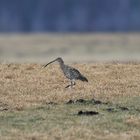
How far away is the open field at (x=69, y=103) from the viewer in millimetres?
20375

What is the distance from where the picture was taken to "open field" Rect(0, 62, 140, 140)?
20.4m

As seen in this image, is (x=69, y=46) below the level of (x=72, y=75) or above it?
above

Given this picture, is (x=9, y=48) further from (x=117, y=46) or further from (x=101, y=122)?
(x=101, y=122)

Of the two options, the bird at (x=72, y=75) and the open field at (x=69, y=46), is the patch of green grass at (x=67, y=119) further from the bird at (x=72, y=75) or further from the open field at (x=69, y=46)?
the open field at (x=69, y=46)

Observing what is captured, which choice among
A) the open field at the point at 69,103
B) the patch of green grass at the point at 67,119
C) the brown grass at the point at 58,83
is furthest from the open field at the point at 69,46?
the patch of green grass at the point at 67,119

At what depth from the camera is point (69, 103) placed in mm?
23969

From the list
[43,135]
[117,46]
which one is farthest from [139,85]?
[117,46]

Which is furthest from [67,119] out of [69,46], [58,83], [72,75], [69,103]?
[69,46]

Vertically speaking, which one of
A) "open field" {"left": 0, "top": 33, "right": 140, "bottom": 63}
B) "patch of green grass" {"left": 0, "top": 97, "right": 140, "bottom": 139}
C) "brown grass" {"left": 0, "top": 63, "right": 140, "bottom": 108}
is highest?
"open field" {"left": 0, "top": 33, "right": 140, "bottom": 63}

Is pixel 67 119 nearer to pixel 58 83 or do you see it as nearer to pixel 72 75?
pixel 72 75

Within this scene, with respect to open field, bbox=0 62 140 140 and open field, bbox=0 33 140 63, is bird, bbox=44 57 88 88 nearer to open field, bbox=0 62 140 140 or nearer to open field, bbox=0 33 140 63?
open field, bbox=0 62 140 140

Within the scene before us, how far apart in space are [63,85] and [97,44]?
399 feet

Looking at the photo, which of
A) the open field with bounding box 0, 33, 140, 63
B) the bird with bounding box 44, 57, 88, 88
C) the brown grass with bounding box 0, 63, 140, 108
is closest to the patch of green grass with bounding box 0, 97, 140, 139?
the brown grass with bounding box 0, 63, 140, 108

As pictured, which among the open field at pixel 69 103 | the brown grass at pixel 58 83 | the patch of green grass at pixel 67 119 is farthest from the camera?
the brown grass at pixel 58 83
